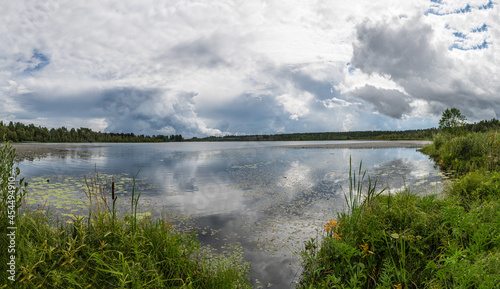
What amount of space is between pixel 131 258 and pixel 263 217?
5532 mm

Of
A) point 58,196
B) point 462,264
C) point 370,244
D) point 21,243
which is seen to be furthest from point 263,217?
point 58,196

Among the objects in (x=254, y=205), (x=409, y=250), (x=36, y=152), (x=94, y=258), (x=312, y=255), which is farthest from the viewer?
(x=36, y=152)

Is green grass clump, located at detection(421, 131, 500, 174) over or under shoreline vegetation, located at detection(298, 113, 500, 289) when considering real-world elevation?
over

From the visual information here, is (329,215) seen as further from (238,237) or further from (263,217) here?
(238,237)

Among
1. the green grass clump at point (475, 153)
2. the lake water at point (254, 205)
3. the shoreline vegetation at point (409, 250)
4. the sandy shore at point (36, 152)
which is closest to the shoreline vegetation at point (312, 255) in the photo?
the shoreline vegetation at point (409, 250)

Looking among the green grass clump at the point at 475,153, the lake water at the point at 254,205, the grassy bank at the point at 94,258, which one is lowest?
the lake water at the point at 254,205

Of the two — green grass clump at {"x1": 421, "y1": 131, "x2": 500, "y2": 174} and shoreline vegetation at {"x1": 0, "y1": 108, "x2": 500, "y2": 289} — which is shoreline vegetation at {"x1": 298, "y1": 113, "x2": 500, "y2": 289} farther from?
green grass clump at {"x1": 421, "y1": 131, "x2": 500, "y2": 174}

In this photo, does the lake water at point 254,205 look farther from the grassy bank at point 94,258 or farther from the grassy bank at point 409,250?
the grassy bank at point 94,258

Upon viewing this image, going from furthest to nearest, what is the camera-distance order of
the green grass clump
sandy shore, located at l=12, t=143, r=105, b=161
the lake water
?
sandy shore, located at l=12, t=143, r=105, b=161, the green grass clump, the lake water

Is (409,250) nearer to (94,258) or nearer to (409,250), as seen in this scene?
(409,250)

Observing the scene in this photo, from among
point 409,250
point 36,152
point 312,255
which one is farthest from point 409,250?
point 36,152

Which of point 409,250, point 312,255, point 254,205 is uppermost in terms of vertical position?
point 409,250

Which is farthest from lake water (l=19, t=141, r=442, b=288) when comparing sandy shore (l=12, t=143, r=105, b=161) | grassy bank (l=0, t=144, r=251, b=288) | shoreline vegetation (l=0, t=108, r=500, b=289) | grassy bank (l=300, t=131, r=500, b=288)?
sandy shore (l=12, t=143, r=105, b=161)

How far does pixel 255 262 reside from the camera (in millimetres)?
6164
